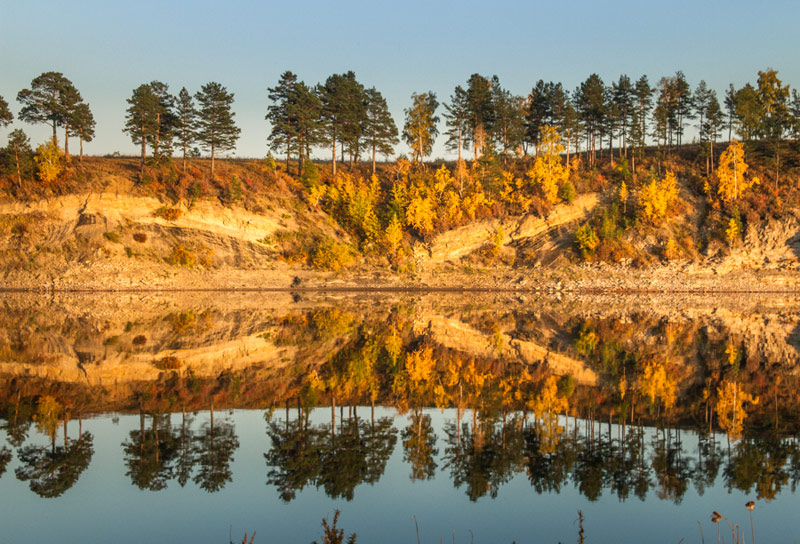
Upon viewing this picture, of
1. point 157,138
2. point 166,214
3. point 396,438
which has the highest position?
point 157,138

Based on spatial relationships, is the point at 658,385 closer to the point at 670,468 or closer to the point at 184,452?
the point at 670,468

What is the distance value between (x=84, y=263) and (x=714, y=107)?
76.9 metres

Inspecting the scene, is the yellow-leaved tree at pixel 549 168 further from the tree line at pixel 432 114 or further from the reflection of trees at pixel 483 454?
the reflection of trees at pixel 483 454

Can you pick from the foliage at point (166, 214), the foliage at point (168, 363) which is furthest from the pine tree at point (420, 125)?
the foliage at point (168, 363)

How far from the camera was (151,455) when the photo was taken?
998 cm

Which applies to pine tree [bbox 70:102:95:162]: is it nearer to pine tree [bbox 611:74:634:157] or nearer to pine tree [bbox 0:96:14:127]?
pine tree [bbox 0:96:14:127]

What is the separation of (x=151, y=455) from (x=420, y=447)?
4.93 meters

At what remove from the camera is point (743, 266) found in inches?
2277

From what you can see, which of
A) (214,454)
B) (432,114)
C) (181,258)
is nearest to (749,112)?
(432,114)

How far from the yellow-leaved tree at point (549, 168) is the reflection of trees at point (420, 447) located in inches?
2234

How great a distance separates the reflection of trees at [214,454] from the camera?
9047 millimetres

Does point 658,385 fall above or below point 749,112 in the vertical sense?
below

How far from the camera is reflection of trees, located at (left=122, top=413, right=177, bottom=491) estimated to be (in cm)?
904

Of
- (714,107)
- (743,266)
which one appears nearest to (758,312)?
(743,266)
